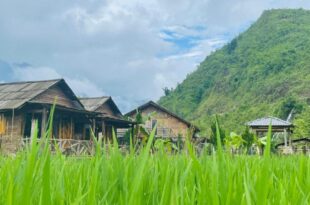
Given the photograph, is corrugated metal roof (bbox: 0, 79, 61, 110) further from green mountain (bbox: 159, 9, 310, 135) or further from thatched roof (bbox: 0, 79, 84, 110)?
green mountain (bbox: 159, 9, 310, 135)

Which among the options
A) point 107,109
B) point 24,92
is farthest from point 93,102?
point 24,92

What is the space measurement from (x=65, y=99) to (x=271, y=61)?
69489 millimetres

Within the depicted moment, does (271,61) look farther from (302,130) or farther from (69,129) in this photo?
(69,129)

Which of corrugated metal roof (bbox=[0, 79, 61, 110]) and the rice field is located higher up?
corrugated metal roof (bbox=[0, 79, 61, 110])

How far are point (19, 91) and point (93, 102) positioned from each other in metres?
8.78

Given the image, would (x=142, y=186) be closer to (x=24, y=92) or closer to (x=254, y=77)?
(x=24, y=92)

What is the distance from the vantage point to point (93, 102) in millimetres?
31188

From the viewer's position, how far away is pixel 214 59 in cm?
10869

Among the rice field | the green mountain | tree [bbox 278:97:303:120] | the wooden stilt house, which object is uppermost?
the green mountain

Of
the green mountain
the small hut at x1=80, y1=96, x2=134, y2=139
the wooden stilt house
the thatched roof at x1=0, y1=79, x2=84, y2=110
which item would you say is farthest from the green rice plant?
the green mountain

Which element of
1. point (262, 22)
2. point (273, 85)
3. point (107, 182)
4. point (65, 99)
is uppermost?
point (262, 22)

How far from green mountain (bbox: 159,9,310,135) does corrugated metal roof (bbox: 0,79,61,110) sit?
1685 inches

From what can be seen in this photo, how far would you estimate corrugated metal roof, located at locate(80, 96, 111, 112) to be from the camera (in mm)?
30031

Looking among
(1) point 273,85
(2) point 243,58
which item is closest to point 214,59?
(2) point 243,58
